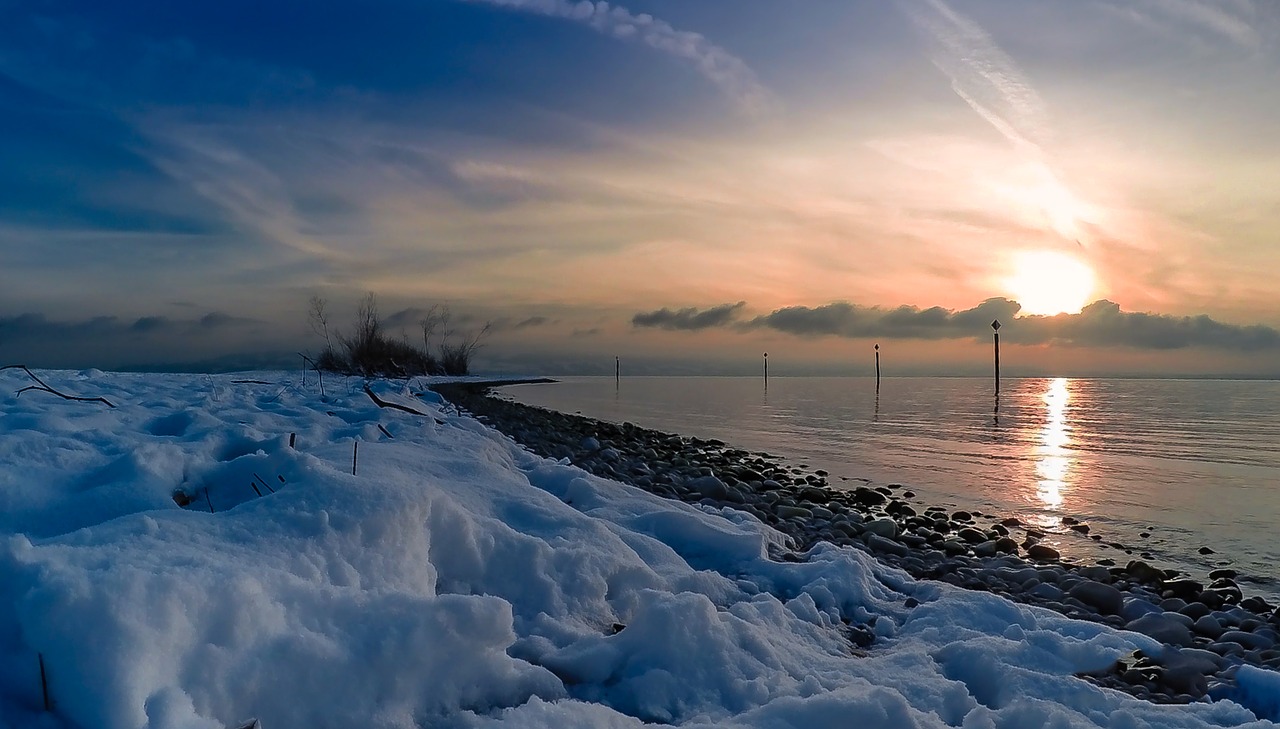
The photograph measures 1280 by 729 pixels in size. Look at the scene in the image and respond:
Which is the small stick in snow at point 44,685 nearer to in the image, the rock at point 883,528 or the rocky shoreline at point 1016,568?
the rocky shoreline at point 1016,568

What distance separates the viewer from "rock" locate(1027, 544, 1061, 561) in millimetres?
5922

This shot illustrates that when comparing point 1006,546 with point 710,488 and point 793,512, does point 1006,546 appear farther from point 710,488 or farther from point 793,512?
point 710,488

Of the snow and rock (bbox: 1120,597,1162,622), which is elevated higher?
the snow

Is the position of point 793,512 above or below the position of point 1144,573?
above

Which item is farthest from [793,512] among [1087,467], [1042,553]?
[1087,467]

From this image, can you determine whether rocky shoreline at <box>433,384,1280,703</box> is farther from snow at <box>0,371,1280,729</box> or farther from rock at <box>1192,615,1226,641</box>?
snow at <box>0,371,1280,729</box>

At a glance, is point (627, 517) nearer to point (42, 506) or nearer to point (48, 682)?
point (42, 506)

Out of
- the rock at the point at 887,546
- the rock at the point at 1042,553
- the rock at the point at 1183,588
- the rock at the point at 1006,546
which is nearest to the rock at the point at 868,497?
the rock at the point at 1006,546

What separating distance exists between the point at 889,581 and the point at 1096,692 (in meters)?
1.78

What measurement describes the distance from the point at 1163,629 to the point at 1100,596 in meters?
0.67

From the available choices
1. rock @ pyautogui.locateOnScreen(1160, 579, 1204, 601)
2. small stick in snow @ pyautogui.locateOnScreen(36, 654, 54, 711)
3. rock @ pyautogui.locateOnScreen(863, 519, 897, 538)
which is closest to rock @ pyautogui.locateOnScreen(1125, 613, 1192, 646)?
rock @ pyautogui.locateOnScreen(1160, 579, 1204, 601)

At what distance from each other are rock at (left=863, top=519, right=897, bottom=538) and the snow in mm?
2328

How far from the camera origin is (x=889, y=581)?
4289mm

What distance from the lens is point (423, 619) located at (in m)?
1.70
